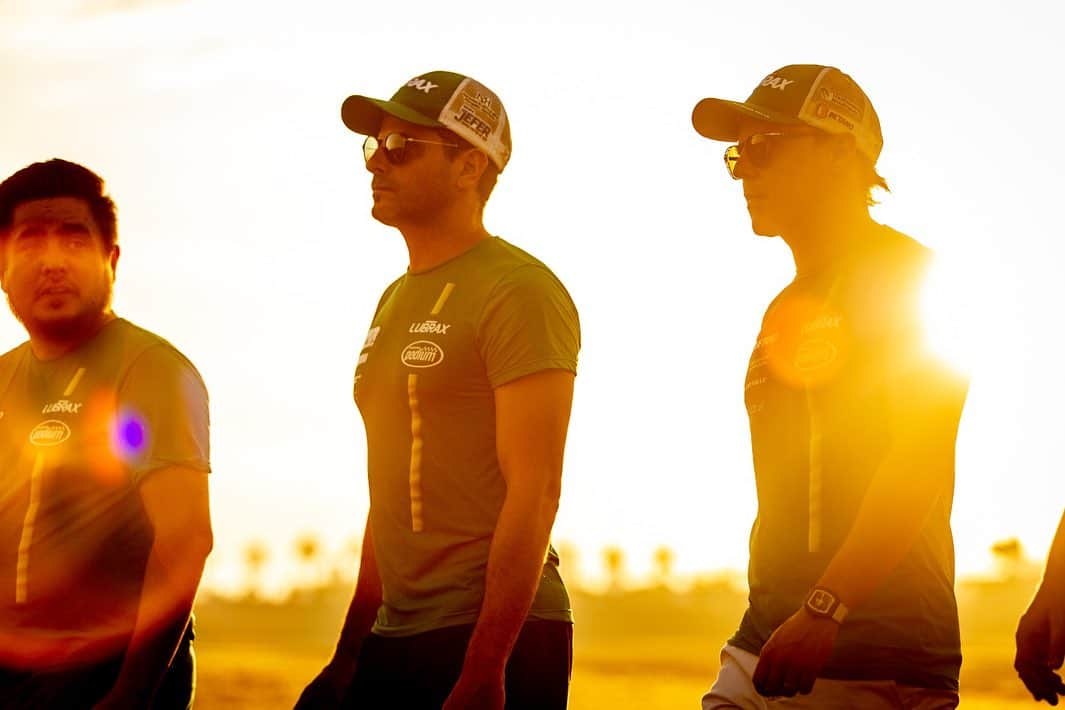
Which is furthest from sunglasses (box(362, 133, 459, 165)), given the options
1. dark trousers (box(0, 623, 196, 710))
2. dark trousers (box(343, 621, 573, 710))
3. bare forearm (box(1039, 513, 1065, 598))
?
bare forearm (box(1039, 513, 1065, 598))

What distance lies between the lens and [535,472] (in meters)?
5.63

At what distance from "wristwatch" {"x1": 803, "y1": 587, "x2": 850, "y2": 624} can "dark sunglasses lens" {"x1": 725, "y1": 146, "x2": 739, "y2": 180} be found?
1.59 metres

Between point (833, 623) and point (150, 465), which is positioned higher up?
point (150, 465)

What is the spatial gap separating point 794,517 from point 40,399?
2.79m

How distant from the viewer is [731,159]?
243 inches

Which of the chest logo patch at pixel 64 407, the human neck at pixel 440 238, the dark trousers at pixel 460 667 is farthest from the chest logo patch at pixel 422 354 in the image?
the chest logo patch at pixel 64 407

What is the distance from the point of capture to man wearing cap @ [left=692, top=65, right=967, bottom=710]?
5211 mm

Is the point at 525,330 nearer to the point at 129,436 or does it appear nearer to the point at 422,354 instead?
the point at 422,354

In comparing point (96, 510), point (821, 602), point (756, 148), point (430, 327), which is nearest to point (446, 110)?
point (430, 327)

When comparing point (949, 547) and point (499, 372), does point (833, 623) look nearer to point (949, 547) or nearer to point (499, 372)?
point (949, 547)

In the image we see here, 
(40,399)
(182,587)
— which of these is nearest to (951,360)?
(182,587)

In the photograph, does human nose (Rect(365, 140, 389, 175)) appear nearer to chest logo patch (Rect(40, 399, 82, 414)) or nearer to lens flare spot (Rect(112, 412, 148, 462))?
lens flare spot (Rect(112, 412, 148, 462))

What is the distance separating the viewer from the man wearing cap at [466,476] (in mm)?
5602

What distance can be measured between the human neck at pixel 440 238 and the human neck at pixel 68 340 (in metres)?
1.21
